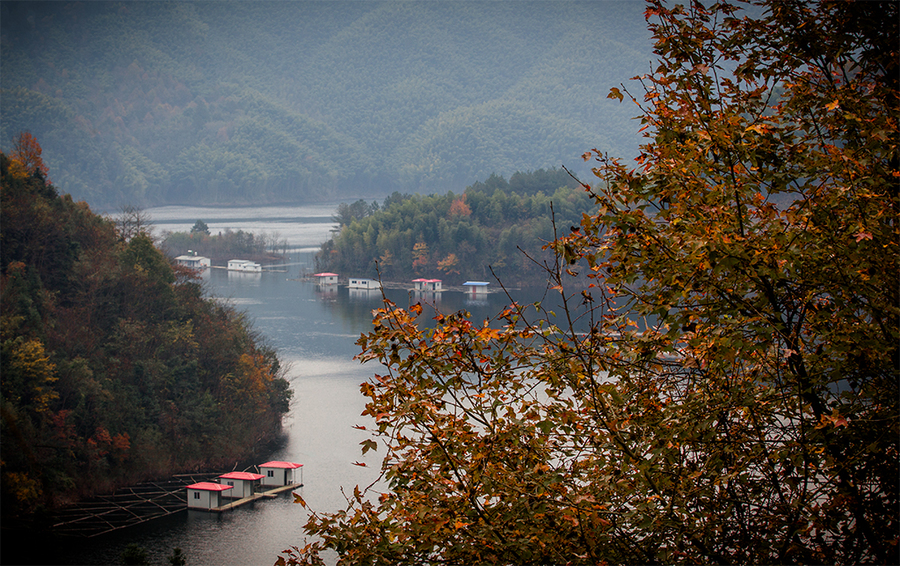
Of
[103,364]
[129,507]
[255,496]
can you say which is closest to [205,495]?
[255,496]

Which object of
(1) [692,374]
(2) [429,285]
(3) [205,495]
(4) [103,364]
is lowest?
(3) [205,495]

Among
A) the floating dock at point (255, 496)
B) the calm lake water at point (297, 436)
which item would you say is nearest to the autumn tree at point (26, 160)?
the calm lake water at point (297, 436)

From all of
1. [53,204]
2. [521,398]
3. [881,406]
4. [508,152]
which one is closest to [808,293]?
[881,406]

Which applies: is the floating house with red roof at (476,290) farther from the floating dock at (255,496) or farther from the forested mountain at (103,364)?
the floating dock at (255,496)

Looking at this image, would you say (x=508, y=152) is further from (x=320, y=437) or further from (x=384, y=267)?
(x=320, y=437)

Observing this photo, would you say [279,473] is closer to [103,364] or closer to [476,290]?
[103,364]

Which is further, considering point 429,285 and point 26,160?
point 429,285
